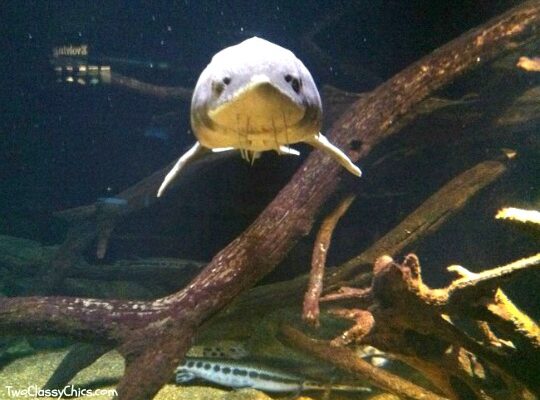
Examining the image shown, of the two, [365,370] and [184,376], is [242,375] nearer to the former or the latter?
[184,376]

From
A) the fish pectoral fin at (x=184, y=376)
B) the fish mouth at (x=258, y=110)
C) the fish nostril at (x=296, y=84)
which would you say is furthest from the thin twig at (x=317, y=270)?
the fish nostril at (x=296, y=84)

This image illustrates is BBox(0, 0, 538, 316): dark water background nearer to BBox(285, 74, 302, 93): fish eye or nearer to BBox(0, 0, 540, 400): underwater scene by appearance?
BBox(0, 0, 540, 400): underwater scene

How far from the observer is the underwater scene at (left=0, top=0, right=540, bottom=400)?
3334 mm

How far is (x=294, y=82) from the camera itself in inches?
100

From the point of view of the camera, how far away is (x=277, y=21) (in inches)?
325

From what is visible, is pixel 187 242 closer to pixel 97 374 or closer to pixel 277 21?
pixel 97 374

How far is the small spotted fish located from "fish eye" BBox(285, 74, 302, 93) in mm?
3031

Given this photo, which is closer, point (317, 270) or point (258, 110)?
point (258, 110)

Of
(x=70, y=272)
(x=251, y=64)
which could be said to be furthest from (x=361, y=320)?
(x=70, y=272)

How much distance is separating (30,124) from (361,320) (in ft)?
24.4

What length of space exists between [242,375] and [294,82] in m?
3.32

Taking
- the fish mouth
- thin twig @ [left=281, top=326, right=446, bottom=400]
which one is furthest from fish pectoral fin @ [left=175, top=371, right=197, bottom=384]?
the fish mouth

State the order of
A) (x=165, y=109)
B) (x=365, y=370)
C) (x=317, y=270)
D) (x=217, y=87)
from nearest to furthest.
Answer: (x=217, y=87), (x=365, y=370), (x=317, y=270), (x=165, y=109)

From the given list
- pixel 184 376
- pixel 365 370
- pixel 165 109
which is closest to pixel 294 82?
pixel 365 370
